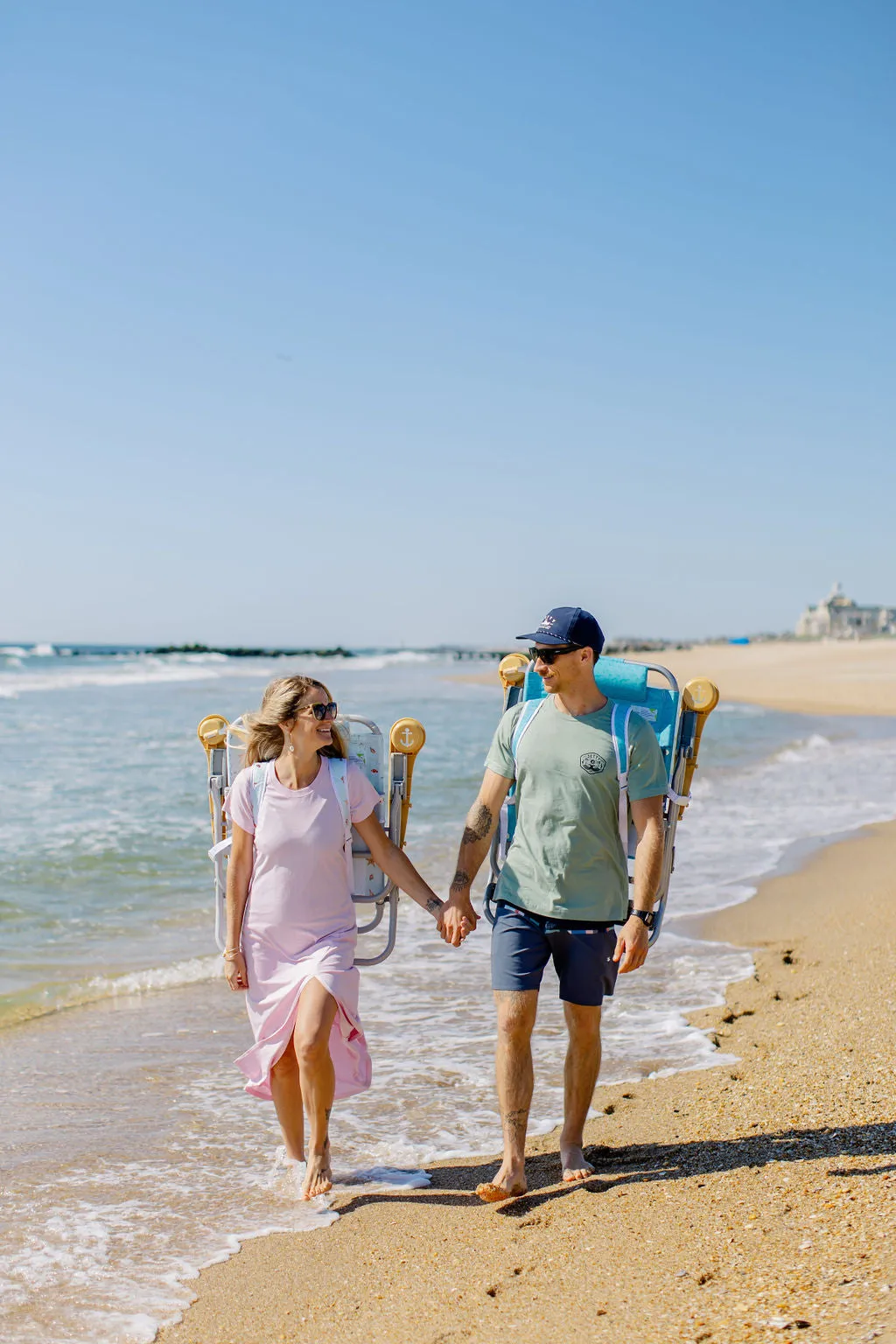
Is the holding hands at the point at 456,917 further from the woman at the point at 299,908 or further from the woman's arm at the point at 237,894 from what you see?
the woman's arm at the point at 237,894

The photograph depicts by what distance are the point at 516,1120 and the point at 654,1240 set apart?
2.15 feet

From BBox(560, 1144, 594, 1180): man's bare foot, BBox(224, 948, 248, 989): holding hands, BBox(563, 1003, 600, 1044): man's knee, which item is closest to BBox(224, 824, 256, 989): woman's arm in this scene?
BBox(224, 948, 248, 989): holding hands

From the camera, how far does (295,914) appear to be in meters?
4.05

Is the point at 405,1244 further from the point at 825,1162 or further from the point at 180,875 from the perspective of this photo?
the point at 180,875

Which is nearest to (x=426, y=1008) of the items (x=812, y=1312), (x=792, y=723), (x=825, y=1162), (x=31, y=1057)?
(x=31, y=1057)

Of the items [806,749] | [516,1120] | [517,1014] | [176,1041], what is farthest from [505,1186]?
[806,749]

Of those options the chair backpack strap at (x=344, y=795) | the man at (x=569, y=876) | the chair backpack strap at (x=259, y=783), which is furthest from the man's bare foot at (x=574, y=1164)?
the chair backpack strap at (x=259, y=783)

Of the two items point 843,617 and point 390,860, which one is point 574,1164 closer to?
point 390,860

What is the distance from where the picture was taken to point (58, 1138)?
4.60 m

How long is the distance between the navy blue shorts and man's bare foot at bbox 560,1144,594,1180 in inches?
19.9

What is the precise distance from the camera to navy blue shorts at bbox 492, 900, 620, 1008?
394cm

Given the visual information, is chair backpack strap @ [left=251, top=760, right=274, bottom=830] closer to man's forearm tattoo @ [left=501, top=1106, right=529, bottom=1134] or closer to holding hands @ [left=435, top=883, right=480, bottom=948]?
holding hands @ [left=435, top=883, right=480, bottom=948]

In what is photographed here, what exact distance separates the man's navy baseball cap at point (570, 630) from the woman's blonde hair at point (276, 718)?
78 centimetres

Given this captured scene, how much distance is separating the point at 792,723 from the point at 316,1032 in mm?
26130
